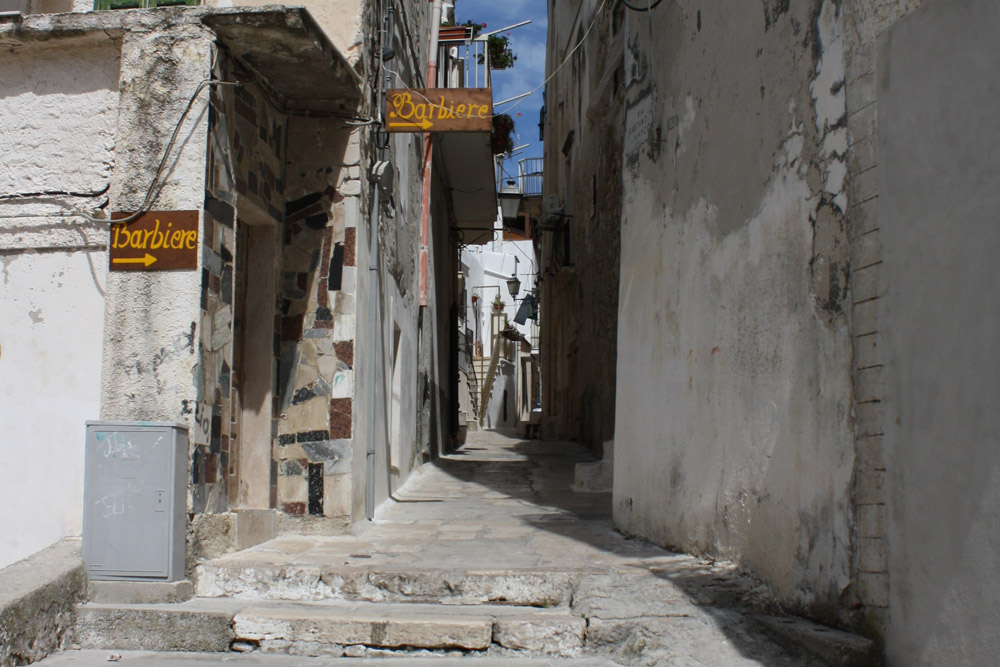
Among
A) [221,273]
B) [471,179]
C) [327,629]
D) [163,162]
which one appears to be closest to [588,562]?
[327,629]

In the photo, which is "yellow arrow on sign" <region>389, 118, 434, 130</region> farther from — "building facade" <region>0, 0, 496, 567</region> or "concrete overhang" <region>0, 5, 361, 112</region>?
"concrete overhang" <region>0, 5, 361, 112</region>

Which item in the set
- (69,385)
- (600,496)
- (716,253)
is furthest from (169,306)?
(600,496)

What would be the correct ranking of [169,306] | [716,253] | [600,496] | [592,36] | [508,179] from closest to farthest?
[169,306] → [716,253] → [600,496] → [592,36] → [508,179]

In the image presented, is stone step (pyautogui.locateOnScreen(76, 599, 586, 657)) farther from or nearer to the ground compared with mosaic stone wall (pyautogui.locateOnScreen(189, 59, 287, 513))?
nearer to the ground

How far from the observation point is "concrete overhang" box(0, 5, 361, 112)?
5.10 meters

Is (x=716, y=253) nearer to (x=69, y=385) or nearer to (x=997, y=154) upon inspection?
(x=997, y=154)

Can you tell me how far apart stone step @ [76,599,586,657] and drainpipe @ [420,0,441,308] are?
7.59 meters

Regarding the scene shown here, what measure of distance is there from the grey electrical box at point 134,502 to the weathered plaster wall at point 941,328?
129 inches

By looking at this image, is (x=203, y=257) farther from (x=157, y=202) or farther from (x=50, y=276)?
(x=50, y=276)

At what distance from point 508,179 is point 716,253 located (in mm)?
18429

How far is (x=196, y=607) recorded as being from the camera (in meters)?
4.38

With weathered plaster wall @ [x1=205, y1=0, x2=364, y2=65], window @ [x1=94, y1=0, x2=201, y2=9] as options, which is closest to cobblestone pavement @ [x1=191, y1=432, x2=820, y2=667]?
weathered plaster wall @ [x1=205, y1=0, x2=364, y2=65]

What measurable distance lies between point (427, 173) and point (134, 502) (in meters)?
8.49

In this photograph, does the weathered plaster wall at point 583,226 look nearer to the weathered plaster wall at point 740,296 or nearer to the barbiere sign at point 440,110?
the barbiere sign at point 440,110
